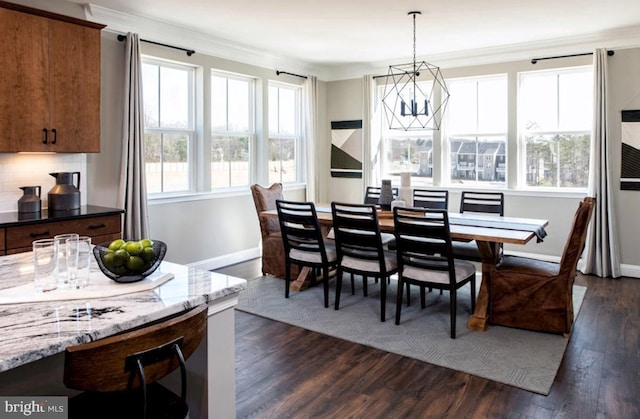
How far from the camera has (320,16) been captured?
14.9 ft

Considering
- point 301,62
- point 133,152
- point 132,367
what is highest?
point 301,62

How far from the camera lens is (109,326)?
135cm

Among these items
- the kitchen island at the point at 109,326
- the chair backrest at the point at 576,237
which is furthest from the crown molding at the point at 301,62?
the kitchen island at the point at 109,326

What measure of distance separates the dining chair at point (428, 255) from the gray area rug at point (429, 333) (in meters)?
0.18

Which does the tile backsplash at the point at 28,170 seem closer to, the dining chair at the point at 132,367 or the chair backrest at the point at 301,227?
the chair backrest at the point at 301,227

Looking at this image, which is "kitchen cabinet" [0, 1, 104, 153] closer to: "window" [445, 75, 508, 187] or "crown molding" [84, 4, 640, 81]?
"crown molding" [84, 4, 640, 81]

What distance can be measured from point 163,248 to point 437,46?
4958mm

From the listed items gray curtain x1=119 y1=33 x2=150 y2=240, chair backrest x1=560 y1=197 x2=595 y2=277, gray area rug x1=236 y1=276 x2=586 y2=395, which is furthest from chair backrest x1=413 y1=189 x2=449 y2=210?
gray curtain x1=119 y1=33 x2=150 y2=240

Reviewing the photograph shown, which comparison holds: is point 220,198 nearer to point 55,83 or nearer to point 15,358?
point 55,83

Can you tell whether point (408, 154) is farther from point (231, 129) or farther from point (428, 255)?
point (428, 255)

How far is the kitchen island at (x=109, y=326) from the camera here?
1265mm

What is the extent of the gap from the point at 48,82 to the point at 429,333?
3511 mm

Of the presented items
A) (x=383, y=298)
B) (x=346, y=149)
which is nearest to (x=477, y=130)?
(x=346, y=149)

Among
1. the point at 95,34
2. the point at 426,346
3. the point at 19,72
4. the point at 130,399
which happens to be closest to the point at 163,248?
the point at 130,399
